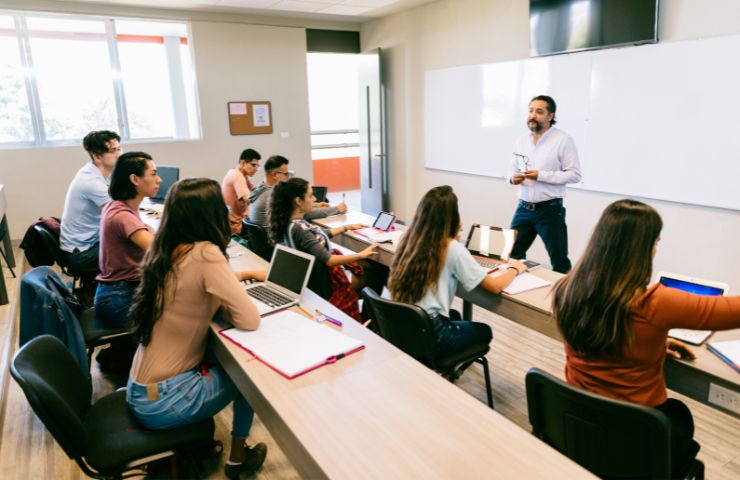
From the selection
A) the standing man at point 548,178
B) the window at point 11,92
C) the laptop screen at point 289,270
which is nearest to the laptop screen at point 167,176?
the window at point 11,92

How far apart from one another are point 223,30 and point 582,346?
19.9 ft

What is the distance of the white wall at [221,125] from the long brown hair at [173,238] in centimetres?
481

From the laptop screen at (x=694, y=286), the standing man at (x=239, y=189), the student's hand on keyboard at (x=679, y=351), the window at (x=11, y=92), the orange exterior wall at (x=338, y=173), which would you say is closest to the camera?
the student's hand on keyboard at (x=679, y=351)

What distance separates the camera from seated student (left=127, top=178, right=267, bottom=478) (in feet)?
5.32

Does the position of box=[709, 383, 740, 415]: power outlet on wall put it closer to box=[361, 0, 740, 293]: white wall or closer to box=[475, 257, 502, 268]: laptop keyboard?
box=[475, 257, 502, 268]: laptop keyboard

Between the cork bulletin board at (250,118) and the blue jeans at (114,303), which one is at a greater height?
the cork bulletin board at (250,118)

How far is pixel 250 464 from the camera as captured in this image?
2072 millimetres

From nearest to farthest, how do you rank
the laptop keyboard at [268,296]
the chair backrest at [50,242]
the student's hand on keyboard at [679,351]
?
1. the student's hand on keyboard at [679,351]
2. the laptop keyboard at [268,296]
3. the chair backrest at [50,242]

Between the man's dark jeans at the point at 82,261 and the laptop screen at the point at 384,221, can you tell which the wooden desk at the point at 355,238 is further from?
the man's dark jeans at the point at 82,261

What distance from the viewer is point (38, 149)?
5.50 m

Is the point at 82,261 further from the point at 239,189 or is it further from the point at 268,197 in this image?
the point at 239,189

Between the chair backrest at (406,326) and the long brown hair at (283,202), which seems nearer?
the chair backrest at (406,326)

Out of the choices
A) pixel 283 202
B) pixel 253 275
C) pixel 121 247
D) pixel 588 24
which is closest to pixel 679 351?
pixel 253 275

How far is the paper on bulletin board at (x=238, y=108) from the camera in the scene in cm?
645
